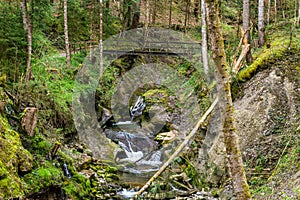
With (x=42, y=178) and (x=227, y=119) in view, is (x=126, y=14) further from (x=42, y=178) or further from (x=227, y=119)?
(x=227, y=119)

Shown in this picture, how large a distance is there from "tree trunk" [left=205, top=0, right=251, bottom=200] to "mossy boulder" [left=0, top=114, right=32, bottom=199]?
4388 millimetres

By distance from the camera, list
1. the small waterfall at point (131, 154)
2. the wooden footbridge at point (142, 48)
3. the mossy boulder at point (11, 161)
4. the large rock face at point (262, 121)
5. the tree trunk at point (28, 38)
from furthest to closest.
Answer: the wooden footbridge at point (142, 48), the small waterfall at point (131, 154), the tree trunk at point (28, 38), the large rock face at point (262, 121), the mossy boulder at point (11, 161)

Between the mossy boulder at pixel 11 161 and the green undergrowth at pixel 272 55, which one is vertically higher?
the green undergrowth at pixel 272 55

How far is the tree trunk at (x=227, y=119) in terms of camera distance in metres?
4.21

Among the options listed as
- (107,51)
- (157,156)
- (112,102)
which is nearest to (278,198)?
(157,156)

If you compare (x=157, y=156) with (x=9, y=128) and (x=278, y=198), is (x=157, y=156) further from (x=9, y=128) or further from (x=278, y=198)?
(x=278, y=198)

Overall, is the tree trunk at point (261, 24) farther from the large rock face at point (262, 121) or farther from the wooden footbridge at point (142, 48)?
the wooden footbridge at point (142, 48)

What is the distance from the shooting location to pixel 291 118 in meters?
7.77

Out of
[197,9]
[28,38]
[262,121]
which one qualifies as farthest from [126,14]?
[262,121]

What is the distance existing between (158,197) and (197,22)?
20.7 metres

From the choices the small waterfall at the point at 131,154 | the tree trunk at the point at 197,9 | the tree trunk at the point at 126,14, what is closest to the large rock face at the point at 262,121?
the small waterfall at the point at 131,154

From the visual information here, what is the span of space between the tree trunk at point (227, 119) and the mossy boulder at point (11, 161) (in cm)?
439

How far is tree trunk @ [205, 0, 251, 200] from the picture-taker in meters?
4.21

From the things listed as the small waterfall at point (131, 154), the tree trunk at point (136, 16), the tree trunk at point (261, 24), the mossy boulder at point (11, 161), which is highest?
the tree trunk at point (136, 16)
